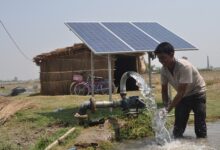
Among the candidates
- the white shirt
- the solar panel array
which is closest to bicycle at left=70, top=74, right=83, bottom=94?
the solar panel array

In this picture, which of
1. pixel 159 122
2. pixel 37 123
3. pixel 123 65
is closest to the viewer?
pixel 159 122

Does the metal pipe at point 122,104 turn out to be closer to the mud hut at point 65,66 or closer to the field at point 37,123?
the field at point 37,123

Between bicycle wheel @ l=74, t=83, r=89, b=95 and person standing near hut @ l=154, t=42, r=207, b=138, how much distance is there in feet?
45.3

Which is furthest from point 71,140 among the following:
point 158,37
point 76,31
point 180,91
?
point 158,37

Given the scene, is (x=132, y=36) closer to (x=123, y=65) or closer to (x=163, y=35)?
(x=163, y=35)

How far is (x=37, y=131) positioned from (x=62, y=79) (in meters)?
12.8

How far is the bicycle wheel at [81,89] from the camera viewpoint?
2250 cm

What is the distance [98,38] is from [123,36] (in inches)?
42.2

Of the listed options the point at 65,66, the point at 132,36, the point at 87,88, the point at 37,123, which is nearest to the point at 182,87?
the point at 37,123

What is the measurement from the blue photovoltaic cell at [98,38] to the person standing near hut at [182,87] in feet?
14.3

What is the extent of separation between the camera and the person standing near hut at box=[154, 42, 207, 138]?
7.91 meters

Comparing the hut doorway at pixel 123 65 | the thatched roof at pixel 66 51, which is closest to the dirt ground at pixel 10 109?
the thatched roof at pixel 66 51

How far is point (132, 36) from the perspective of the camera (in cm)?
1469

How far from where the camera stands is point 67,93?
23703 mm
